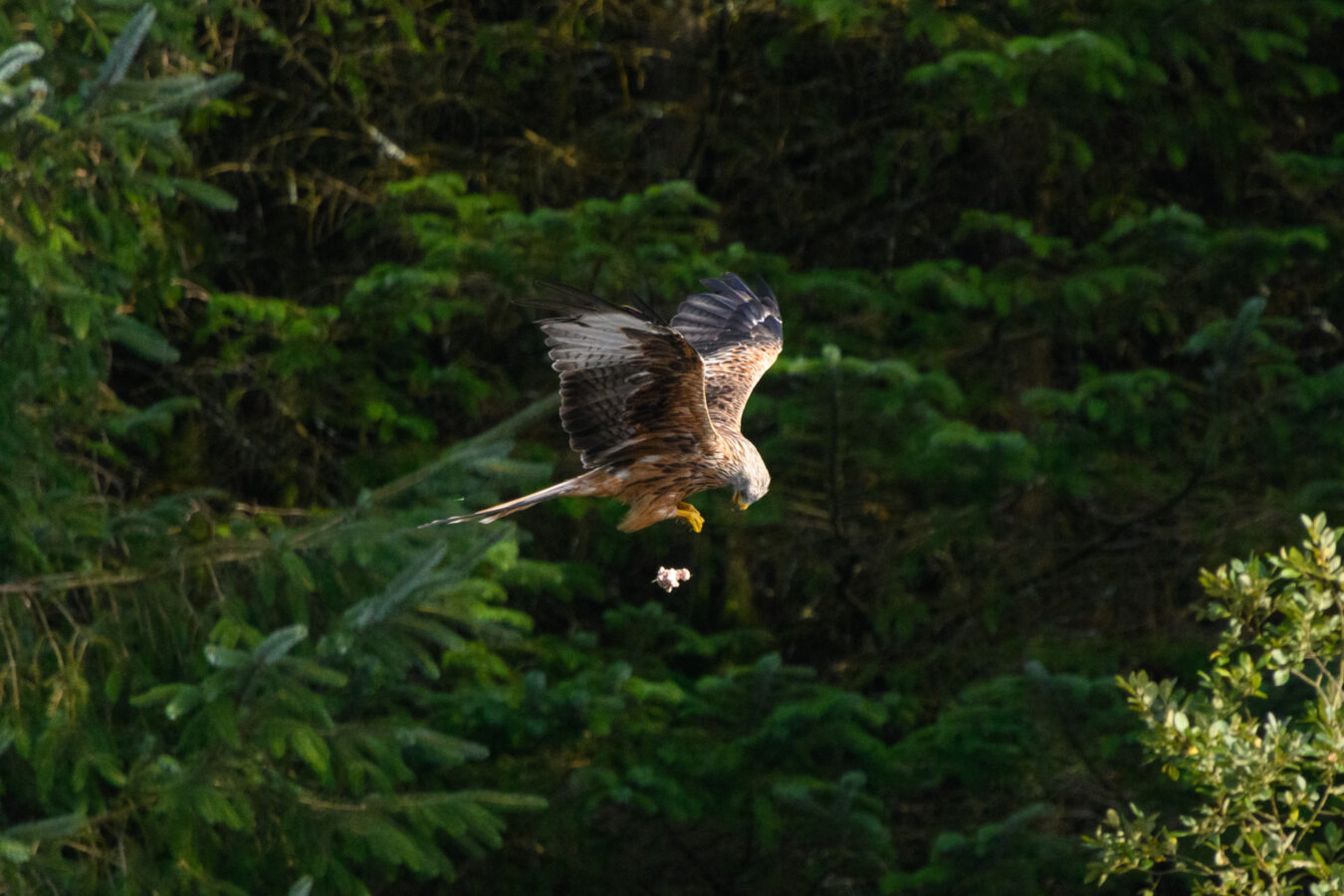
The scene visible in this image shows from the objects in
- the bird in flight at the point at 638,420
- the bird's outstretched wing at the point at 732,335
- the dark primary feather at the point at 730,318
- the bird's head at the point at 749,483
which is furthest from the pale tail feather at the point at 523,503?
the dark primary feather at the point at 730,318

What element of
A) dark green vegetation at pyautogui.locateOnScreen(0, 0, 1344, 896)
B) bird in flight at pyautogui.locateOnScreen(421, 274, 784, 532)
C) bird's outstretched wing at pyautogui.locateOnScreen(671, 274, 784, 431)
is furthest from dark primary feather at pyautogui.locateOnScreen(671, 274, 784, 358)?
dark green vegetation at pyautogui.locateOnScreen(0, 0, 1344, 896)

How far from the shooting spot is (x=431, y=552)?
20.9ft

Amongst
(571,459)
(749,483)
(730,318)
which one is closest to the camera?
(749,483)

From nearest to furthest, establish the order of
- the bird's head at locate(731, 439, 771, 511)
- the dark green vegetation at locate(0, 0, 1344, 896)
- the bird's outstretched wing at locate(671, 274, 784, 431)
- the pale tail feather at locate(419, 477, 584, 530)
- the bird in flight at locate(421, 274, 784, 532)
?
the pale tail feather at locate(419, 477, 584, 530) → the bird in flight at locate(421, 274, 784, 532) → the bird's head at locate(731, 439, 771, 511) → the bird's outstretched wing at locate(671, 274, 784, 431) → the dark green vegetation at locate(0, 0, 1344, 896)

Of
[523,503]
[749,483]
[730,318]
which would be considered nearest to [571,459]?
[730,318]

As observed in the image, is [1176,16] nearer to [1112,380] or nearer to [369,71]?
[1112,380]

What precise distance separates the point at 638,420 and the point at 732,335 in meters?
1.52

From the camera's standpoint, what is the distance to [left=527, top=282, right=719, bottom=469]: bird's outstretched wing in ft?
13.4

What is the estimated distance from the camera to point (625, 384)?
432 cm

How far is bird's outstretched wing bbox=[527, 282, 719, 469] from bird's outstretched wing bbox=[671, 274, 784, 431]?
0.54 meters

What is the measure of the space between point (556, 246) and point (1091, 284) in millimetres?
2614

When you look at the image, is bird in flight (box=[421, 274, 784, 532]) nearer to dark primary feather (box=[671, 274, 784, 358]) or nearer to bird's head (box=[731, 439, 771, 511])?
bird's head (box=[731, 439, 771, 511])

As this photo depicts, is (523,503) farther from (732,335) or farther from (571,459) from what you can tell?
(571,459)

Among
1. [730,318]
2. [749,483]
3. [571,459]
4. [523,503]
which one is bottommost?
[571,459]
